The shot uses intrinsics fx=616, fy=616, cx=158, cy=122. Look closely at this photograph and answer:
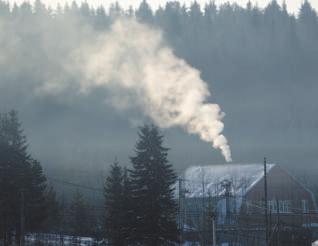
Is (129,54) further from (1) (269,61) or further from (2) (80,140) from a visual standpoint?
(1) (269,61)

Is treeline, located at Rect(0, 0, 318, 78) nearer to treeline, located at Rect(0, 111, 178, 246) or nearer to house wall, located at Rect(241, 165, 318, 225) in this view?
house wall, located at Rect(241, 165, 318, 225)

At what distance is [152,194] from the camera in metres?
35.7

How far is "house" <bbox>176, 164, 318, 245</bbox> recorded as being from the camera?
46906 millimetres

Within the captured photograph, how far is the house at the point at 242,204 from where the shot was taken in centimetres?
4691

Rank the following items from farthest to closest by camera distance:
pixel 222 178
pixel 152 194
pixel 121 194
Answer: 1. pixel 222 178
2. pixel 121 194
3. pixel 152 194

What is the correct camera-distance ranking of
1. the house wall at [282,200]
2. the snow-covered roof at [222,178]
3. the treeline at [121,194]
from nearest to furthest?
the treeline at [121,194] < the house wall at [282,200] < the snow-covered roof at [222,178]

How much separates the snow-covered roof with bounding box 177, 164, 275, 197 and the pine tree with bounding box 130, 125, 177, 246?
16.0m

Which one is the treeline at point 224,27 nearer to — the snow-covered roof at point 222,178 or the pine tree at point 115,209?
the snow-covered roof at point 222,178

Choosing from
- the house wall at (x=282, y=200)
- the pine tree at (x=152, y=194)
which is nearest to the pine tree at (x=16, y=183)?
the pine tree at (x=152, y=194)

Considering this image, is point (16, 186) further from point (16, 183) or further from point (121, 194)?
point (121, 194)

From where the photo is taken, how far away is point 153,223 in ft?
116

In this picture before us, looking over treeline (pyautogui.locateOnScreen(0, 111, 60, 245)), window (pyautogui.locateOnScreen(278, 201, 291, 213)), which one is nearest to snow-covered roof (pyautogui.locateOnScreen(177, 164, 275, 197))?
window (pyautogui.locateOnScreen(278, 201, 291, 213))

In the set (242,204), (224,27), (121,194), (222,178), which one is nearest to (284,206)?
(222,178)

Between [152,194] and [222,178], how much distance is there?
2158 cm
